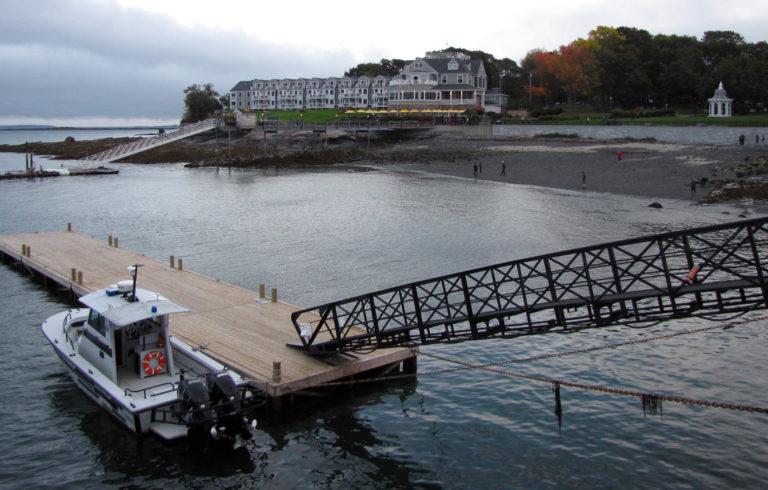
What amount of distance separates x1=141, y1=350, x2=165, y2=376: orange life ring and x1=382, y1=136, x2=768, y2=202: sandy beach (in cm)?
4673

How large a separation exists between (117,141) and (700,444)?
160632mm

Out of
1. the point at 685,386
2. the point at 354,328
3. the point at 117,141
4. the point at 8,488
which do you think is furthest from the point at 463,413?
the point at 117,141

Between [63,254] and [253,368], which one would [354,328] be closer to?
[253,368]

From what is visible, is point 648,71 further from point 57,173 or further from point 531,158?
point 57,173

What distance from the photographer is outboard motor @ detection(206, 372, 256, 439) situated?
14.7 meters

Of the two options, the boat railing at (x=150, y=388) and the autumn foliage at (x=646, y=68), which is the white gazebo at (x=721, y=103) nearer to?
the autumn foliage at (x=646, y=68)

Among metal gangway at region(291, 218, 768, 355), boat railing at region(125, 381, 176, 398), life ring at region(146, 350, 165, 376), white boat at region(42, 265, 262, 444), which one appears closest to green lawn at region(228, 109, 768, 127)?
metal gangway at region(291, 218, 768, 355)

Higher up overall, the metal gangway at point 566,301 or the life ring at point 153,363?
the metal gangway at point 566,301

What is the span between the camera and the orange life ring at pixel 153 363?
1642 centimetres

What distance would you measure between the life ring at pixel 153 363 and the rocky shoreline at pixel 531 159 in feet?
151

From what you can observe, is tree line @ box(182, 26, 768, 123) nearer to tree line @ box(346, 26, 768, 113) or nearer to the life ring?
tree line @ box(346, 26, 768, 113)

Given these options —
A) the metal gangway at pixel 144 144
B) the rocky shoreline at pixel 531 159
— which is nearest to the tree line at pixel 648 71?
the rocky shoreline at pixel 531 159

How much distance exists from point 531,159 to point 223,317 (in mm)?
64851

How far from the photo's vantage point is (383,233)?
42562 millimetres
